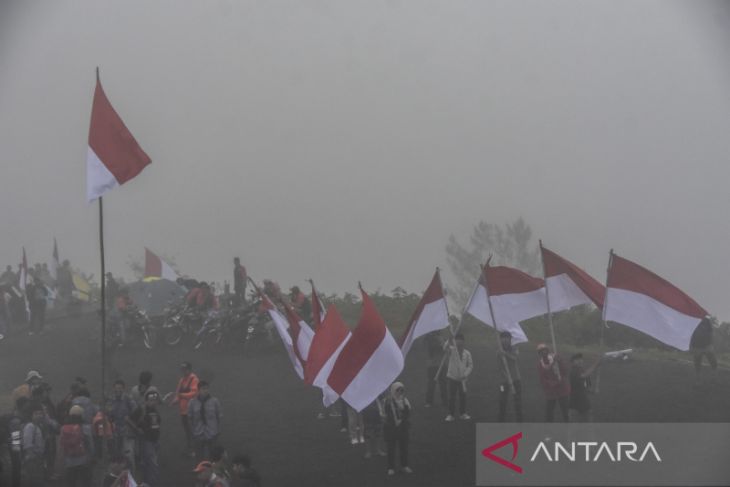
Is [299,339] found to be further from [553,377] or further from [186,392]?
[553,377]

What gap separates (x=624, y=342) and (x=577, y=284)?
27.1 ft

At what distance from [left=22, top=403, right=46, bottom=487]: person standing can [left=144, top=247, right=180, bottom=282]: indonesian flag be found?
34.6 feet

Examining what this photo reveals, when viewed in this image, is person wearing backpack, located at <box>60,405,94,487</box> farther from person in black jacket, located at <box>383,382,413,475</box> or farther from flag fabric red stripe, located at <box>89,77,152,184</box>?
person in black jacket, located at <box>383,382,413,475</box>

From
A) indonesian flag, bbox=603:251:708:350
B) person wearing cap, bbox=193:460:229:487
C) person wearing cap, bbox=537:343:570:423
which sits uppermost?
indonesian flag, bbox=603:251:708:350

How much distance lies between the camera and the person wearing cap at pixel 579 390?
596 inches

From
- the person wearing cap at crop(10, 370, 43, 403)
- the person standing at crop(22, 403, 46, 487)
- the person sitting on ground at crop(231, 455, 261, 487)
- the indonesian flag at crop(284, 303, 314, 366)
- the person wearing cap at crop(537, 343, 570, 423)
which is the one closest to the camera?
the person sitting on ground at crop(231, 455, 261, 487)

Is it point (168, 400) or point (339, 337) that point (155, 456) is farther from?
point (168, 400)

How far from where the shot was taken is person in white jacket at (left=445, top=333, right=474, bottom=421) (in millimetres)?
16641

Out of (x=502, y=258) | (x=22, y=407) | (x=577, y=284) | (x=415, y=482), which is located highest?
(x=502, y=258)

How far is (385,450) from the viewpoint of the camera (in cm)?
1588

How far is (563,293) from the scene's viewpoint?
16062 millimetres

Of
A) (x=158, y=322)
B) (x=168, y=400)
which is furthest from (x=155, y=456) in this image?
(x=158, y=322)

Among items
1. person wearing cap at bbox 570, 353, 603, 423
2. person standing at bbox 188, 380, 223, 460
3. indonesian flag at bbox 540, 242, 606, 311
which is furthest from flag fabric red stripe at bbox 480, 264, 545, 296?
person standing at bbox 188, 380, 223, 460

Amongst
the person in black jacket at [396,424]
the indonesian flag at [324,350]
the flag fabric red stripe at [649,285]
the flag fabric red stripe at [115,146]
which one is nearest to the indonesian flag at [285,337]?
the indonesian flag at [324,350]
